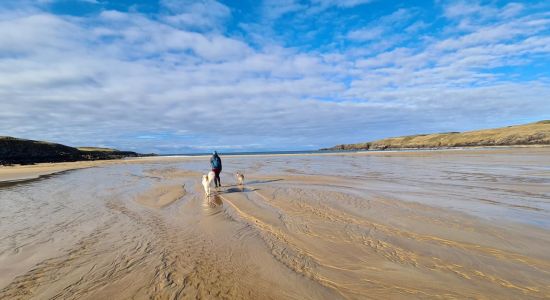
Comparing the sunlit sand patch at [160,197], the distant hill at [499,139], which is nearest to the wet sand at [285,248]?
the sunlit sand patch at [160,197]

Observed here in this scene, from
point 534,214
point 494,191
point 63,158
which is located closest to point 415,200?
point 534,214

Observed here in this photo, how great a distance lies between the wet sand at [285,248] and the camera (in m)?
4.73

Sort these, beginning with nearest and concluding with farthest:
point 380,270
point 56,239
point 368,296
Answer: point 368,296
point 380,270
point 56,239

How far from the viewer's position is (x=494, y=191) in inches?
505

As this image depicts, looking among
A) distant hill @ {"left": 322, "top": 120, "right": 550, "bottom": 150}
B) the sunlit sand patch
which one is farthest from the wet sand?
distant hill @ {"left": 322, "top": 120, "right": 550, "bottom": 150}

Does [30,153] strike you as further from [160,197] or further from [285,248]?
[285,248]

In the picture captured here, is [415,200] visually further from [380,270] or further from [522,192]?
[380,270]

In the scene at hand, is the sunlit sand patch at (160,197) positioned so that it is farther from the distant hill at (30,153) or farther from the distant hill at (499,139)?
the distant hill at (499,139)

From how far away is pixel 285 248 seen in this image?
21.6ft

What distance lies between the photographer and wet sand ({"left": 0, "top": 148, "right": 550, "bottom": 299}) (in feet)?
15.5

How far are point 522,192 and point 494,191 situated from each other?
1.02 m

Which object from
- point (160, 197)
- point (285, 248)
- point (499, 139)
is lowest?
point (285, 248)

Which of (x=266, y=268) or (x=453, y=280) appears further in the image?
(x=266, y=268)

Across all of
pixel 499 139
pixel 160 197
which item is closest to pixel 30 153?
pixel 160 197
